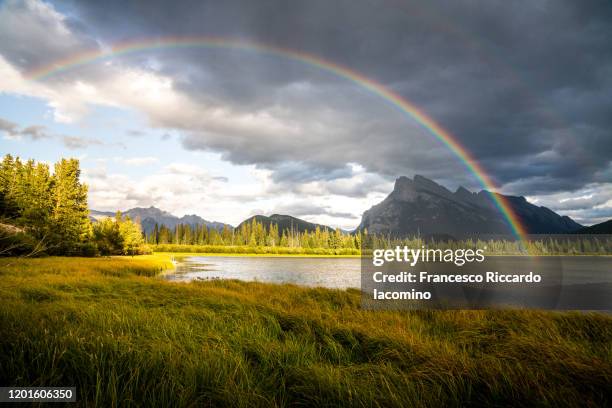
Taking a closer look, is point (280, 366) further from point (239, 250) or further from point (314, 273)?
point (239, 250)

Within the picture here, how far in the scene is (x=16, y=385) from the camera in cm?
382

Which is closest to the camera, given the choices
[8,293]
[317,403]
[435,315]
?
[317,403]

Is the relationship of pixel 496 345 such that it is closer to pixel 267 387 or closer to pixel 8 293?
pixel 267 387

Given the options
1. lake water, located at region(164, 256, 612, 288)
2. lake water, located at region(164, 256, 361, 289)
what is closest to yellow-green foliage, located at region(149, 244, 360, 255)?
lake water, located at region(164, 256, 612, 288)

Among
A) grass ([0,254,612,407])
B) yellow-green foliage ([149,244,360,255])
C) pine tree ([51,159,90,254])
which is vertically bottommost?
yellow-green foliage ([149,244,360,255])

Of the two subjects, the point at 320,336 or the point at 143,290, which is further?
the point at 143,290

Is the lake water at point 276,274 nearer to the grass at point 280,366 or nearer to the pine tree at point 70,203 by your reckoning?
the pine tree at point 70,203

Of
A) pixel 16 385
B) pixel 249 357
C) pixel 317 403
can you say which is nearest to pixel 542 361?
pixel 317 403

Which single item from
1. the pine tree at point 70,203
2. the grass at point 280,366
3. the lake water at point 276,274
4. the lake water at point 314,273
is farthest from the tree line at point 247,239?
the grass at point 280,366

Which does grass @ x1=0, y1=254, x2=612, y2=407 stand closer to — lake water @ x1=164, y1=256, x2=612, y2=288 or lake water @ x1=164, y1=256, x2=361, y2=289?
lake water @ x1=164, y1=256, x2=361, y2=289

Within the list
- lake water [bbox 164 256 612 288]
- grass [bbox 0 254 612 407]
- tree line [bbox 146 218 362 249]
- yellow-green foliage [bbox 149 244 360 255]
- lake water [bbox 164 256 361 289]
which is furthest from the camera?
tree line [bbox 146 218 362 249]

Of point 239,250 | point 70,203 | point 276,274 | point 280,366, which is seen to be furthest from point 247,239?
point 280,366

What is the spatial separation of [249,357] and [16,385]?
2.81m

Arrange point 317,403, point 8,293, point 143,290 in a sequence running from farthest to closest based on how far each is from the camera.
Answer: point 143,290 → point 8,293 → point 317,403
